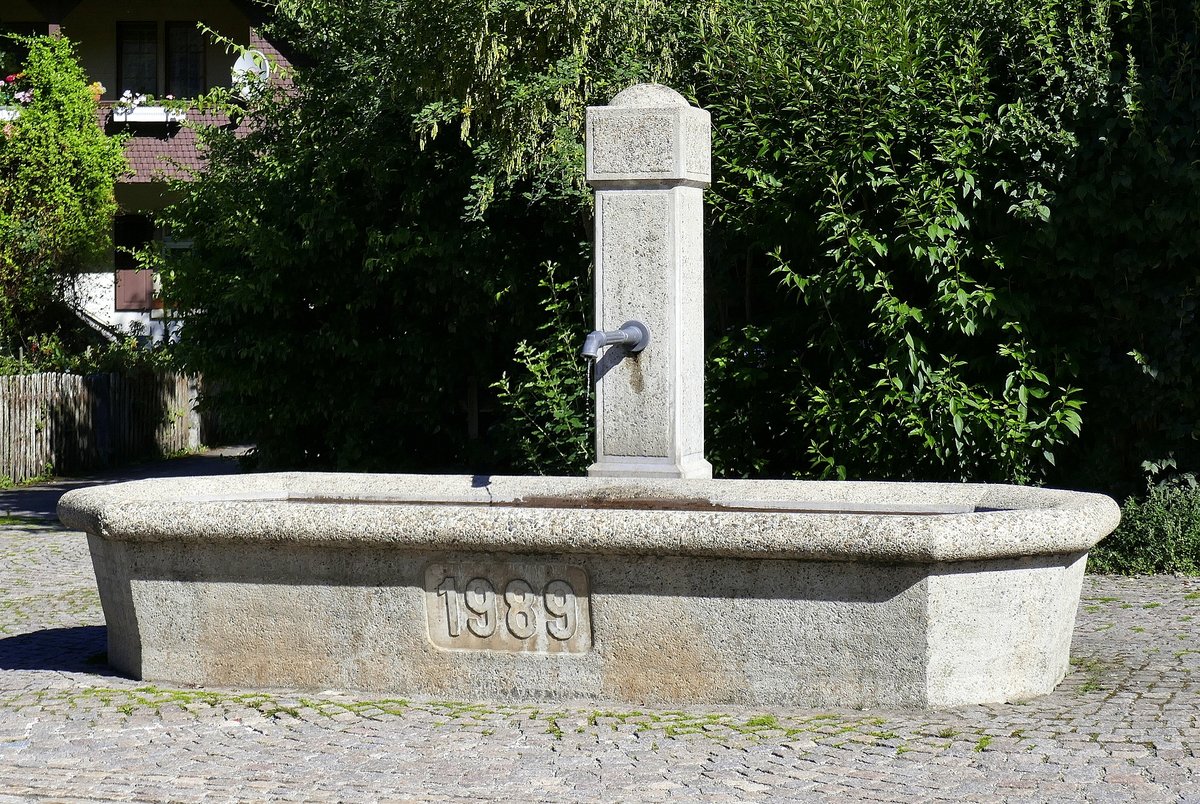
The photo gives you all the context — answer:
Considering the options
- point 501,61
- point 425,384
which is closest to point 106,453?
point 425,384

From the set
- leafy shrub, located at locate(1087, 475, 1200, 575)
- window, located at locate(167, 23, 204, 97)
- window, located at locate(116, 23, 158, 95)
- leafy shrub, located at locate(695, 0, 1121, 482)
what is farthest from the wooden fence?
leafy shrub, located at locate(1087, 475, 1200, 575)

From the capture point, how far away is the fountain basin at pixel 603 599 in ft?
18.2

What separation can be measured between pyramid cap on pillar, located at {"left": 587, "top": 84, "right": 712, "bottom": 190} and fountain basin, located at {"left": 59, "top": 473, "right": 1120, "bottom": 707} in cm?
188

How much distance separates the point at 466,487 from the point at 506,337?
478 centimetres

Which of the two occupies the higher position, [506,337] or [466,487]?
[506,337]

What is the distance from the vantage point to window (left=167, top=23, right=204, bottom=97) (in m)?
25.6

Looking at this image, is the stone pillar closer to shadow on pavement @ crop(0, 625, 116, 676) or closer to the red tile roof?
shadow on pavement @ crop(0, 625, 116, 676)

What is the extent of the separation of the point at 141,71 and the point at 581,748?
23014 millimetres

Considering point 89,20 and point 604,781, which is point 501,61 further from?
point 89,20

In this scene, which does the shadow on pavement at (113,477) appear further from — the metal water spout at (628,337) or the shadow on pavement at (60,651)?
the metal water spout at (628,337)

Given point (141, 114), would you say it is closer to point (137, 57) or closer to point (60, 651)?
point (137, 57)

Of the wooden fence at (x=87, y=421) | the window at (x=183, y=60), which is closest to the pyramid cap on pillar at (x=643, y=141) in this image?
the wooden fence at (x=87, y=421)

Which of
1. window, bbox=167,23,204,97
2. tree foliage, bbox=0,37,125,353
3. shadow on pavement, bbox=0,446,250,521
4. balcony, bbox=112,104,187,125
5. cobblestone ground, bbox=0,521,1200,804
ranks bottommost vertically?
shadow on pavement, bbox=0,446,250,521

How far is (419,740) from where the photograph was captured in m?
5.43
